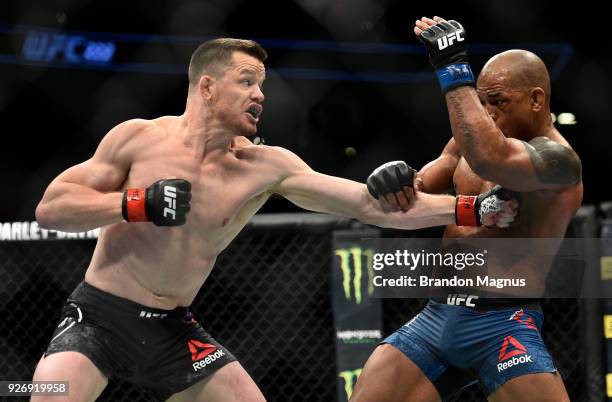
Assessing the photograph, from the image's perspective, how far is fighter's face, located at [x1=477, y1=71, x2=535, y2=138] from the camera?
232cm

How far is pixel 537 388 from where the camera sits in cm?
222

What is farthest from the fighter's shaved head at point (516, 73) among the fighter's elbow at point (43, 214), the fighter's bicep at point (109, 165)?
the fighter's elbow at point (43, 214)

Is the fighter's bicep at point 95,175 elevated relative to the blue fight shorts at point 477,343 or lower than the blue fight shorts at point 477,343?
elevated

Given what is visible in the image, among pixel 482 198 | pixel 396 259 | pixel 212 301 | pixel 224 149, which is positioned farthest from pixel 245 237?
pixel 482 198

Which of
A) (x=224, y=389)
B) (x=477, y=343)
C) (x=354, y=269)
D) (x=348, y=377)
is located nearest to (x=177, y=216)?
(x=224, y=389)

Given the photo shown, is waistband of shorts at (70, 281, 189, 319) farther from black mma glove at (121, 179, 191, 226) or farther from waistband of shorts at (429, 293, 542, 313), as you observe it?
waistband of shorts at (429, 293, 542, 313)

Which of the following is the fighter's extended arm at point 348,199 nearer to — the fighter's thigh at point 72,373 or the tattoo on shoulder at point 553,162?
the tattoo on shoulder at point 553,162

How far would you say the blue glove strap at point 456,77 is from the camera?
2203 millimetres

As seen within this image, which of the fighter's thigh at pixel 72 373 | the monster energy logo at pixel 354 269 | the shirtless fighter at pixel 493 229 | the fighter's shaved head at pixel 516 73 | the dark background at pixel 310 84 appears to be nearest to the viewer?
the fighter's thigh at pixel 72 373

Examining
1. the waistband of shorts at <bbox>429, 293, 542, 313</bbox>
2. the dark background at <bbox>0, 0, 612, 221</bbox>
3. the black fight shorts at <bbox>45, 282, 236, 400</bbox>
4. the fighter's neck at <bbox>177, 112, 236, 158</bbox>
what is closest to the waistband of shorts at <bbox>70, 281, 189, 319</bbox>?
the black fight shorts at <bbox>45, 282, 236, 400</bbox>

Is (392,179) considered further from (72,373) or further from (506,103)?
(72,373)

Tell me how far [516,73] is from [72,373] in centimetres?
131

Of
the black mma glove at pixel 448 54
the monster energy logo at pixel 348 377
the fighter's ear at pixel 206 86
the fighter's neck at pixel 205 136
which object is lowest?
the monster energy logo at pixel 348 377

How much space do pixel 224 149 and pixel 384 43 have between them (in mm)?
1856
